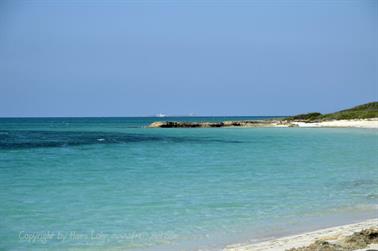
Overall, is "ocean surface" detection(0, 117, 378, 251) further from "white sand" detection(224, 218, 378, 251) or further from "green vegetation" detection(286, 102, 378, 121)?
"green vegetation" detection(286, 102, 378, 121)

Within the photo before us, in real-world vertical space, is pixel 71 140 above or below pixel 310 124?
below

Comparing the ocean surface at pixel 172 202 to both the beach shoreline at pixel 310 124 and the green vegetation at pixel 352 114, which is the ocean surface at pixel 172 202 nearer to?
the beach shoreline at pixel 310 124

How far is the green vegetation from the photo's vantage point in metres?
83.0

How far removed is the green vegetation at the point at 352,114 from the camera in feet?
272

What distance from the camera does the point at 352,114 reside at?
8612 centimetres

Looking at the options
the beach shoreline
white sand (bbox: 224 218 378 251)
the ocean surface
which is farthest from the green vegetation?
white sand (bbox: 224 218 378 251)

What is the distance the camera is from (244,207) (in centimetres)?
1304

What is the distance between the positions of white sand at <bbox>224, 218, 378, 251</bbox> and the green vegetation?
7476cm

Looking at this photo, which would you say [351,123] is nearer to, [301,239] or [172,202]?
[172,202]

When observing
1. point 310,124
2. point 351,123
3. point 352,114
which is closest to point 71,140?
point 310,124

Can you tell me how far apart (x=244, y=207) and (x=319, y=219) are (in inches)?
81.8

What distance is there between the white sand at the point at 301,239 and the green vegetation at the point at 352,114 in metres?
74.8

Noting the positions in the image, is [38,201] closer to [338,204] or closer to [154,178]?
[154,178]

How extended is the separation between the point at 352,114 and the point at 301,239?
8121 centimetres
